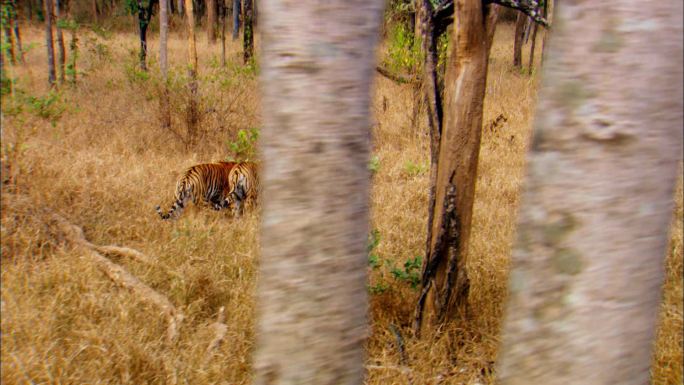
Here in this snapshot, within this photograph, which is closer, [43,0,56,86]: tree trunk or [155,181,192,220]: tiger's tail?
[155,181,192,220]: tiger's tail

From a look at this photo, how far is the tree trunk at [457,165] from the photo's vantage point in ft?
10.5

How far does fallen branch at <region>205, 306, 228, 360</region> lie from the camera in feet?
10.5

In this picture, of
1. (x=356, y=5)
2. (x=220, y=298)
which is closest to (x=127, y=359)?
(x=220, y=298)

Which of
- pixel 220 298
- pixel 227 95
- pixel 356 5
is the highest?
pixel 356 5

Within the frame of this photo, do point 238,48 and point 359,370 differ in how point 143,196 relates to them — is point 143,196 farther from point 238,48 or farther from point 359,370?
point 238,48

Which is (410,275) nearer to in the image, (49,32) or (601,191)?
(601,191)

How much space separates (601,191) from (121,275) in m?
3.51

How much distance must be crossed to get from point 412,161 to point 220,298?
3939 millimetres

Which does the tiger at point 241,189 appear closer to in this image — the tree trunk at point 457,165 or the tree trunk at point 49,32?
the tree trunk at point 457,165

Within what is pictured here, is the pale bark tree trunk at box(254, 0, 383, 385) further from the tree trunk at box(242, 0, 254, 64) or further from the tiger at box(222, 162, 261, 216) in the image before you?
the tree trunk at box(242, 0, 254, 64)

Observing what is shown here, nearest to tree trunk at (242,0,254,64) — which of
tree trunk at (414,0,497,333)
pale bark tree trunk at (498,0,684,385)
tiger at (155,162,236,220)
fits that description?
tiger at (155,162,236,220)

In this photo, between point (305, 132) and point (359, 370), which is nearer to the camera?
point (305, 132)

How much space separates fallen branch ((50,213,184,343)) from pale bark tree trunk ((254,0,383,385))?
2.21 meters

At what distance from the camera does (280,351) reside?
1.35 meters
